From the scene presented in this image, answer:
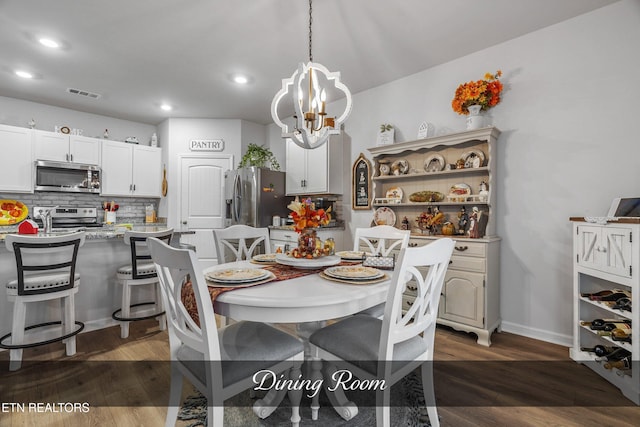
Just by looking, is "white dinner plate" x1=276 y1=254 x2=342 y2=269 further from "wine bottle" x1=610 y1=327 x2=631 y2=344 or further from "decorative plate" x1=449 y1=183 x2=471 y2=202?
"wine bottle" x1=610 y1=327 x2=631 y2=344

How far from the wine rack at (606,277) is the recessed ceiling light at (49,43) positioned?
15.2 ft

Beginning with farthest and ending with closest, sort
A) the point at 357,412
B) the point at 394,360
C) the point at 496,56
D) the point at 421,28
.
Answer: the point at 496,56 → the point at 421,28 → the point at 357,412 → the point at 394,360

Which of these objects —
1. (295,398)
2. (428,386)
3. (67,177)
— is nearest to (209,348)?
(295,398)

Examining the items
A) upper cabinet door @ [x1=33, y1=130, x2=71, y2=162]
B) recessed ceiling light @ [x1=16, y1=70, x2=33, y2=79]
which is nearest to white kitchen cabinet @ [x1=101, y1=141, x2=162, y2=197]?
upper cabinet door @ [x1=33, y1=130, x2=71, y2=162]

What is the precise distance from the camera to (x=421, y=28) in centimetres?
258

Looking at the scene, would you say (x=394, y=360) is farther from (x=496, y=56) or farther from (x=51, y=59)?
→ (x=51, y=59)

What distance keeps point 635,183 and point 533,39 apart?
57.0 inches

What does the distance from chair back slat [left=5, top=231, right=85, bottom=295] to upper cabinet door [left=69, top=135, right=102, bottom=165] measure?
269 cm

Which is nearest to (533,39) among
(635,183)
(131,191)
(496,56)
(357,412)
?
(496,56)

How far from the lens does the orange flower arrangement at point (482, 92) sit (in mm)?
2730

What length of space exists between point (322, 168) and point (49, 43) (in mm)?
2953

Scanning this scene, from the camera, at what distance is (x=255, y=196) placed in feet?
14.1

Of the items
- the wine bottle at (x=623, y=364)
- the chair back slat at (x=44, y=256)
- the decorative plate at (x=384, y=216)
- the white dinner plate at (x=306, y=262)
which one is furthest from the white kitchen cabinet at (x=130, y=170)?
the wine bottle at (x=623, y=364)

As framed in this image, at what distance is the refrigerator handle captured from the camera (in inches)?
177
